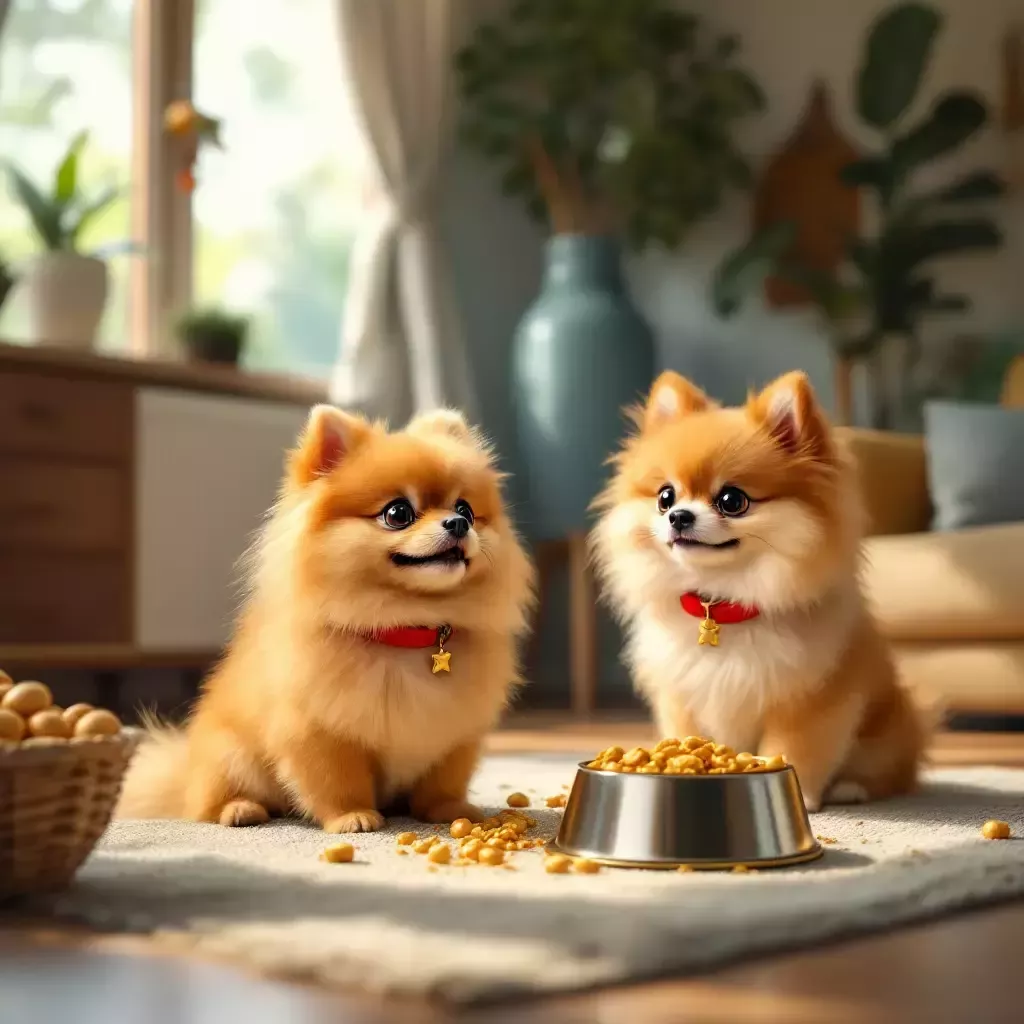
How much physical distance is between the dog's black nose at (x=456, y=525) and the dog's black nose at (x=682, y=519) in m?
0.39

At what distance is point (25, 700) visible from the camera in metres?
1.46

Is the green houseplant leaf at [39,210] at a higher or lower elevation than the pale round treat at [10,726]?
higher

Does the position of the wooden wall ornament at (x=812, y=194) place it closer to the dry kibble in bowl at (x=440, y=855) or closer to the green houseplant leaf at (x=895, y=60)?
the green houseplant leaf at (x=895, y=60)

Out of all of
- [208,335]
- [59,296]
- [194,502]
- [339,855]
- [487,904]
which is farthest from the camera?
[208,335]

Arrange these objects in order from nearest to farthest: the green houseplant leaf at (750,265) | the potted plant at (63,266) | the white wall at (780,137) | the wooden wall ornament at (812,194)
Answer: the potted plant at (63,266) < the green houseplant leaf at (750,265) < the white wall at (780,137) < the wooden wall ornament at (812,194)

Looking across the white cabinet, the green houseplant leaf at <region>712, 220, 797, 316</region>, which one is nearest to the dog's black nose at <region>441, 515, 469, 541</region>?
the white cabinet

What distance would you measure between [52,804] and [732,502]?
113cm

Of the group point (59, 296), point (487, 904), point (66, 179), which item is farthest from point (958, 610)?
point (66, 179)

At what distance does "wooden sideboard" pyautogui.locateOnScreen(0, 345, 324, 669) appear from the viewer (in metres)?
3.41

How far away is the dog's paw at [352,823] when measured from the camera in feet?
6.10

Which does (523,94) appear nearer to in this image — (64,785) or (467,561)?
(467,561)

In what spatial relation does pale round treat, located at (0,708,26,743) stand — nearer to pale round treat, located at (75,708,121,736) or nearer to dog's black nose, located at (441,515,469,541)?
pale round treat, located at (75,708,121,736)

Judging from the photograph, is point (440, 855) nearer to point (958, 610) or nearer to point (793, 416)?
point (793, 416)

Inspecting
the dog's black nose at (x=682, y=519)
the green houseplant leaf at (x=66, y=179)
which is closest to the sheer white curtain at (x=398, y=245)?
the green houseplant leaf at (x=66, y=179)
